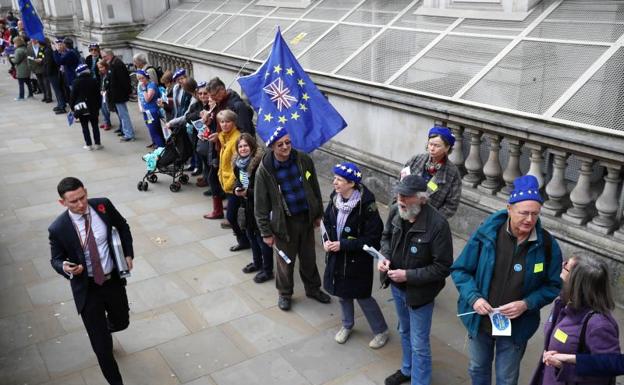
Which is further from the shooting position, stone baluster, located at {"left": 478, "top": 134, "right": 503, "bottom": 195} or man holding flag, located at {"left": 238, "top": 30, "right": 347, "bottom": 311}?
stone baluster, located at {"left": 478, "top": 134, "right": 503, "bottom": 195}

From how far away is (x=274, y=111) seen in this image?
6914mm

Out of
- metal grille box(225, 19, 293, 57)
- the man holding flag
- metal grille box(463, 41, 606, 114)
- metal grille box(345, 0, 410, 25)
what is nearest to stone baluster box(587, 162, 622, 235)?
metal grille box(463, 41, 606, 114)

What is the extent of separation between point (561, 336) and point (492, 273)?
0.60 metres

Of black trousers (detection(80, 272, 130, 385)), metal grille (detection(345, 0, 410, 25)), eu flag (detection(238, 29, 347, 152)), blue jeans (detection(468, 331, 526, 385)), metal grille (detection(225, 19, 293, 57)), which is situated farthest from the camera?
metal grille (detection(225, 19, 293, 57))

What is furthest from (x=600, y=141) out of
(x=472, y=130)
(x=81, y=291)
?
(x=81, y=291)

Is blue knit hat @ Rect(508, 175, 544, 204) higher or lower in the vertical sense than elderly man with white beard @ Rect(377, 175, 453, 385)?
higher

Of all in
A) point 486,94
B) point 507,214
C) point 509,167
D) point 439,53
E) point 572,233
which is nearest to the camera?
point 507,214

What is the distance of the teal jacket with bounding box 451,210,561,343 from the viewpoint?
11.7 ft

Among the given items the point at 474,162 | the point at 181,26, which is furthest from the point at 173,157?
the point at 181,26

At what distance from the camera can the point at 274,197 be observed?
5512mm

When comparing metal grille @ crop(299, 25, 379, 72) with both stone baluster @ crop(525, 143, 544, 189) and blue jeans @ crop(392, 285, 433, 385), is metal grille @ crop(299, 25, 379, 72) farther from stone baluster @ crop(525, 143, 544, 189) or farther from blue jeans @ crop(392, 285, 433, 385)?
blue jeans @ crop(392, 285, 433, 385)

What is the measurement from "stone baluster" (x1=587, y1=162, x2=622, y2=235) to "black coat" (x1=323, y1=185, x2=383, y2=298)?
234 cm

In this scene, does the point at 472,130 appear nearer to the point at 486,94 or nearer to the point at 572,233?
the point at 486,94

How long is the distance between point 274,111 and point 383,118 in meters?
1.89
